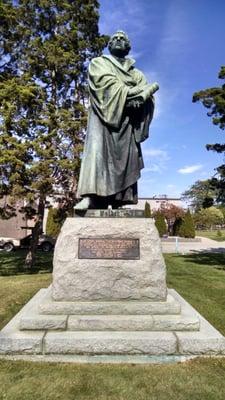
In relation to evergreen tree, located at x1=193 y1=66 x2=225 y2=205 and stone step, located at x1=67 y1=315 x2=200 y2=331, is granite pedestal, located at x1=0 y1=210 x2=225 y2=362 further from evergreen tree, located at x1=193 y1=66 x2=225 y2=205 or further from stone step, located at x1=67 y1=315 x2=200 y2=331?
evergreen tree, located at x1=193 y1=66 x2=225 y2=205

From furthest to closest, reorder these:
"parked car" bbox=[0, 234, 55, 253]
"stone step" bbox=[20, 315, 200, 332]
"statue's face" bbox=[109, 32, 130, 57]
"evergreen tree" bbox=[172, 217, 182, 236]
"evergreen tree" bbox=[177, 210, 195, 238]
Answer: "evergreen tree" bbox=[172, 217, 182, 236]
"evergreen tree" bbox=[177, 210, 195, 238]
"parked car" bbox=[0, 234, 55, 253]
"statue's face" bbox=[109, 32, 130, 57]
"stone step" bbox=[20, 315, 200, 332]

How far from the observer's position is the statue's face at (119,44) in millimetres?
5797

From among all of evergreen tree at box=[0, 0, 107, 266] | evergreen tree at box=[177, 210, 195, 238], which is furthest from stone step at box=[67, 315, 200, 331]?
evergreen tree at box=[177, 210, 195, 238]

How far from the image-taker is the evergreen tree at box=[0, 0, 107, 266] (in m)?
13.3

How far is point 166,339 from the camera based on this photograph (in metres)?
4.37

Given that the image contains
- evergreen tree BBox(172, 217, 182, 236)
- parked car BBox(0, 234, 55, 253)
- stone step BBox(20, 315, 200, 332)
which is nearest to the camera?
stone step BBox(20, 315, 200, 332)

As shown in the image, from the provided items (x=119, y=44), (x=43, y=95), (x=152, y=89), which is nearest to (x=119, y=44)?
(x=119, y=44)

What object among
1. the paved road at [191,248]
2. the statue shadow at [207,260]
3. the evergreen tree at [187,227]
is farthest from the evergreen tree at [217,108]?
the evergreen tree at [187,227]

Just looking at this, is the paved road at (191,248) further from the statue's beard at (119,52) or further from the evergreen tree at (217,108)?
the statue's beard at (119,52)

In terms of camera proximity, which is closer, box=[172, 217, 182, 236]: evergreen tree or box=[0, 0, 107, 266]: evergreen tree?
box=[0, 0, 107, 266]: evergreen tree

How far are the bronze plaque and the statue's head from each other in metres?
2.70

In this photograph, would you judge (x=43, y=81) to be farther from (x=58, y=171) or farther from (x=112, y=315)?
(x=112, y=315)

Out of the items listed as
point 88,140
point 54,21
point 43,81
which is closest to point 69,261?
point 88,140

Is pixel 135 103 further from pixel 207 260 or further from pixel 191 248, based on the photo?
pixel 191 248
